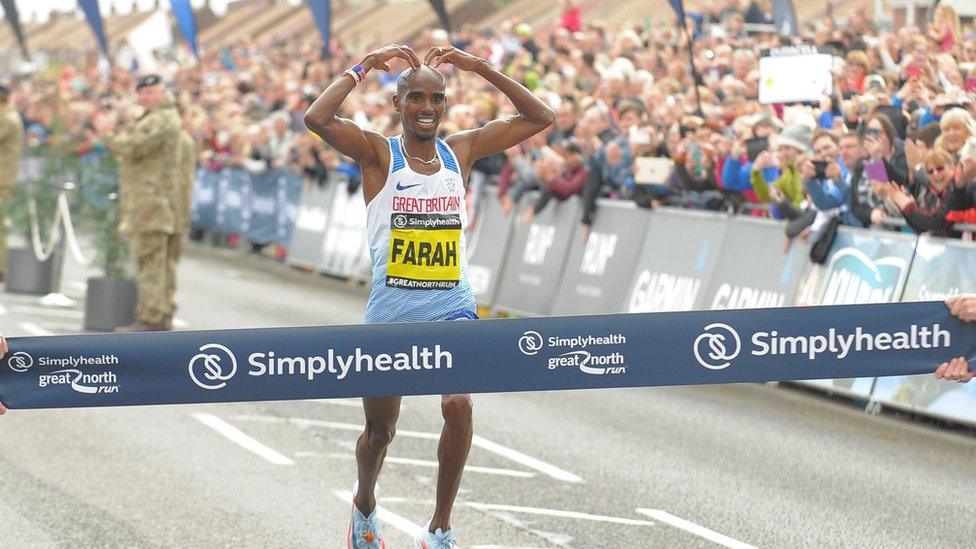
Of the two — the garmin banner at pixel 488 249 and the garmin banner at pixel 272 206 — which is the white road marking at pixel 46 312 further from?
the garmin banner at pixel 272 206

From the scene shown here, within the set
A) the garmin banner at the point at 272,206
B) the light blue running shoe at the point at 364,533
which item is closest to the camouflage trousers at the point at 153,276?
the garmin banner at the point at 272,206

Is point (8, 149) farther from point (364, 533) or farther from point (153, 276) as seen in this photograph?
point (364, 533)

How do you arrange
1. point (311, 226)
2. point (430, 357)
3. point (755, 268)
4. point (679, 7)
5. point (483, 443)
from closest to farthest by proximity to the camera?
point (430, 357)
point (483, 443)
point (755, 268)
point (679, 7)
point (311, 226)

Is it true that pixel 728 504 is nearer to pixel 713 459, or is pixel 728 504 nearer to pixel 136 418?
pixel 713 459

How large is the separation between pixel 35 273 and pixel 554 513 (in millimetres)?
12225

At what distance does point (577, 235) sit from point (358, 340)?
10691 millimetres

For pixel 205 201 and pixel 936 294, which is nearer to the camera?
pixel 936 294

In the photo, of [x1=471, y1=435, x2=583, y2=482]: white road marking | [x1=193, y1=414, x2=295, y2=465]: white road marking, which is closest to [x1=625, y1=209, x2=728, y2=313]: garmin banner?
[x1=471, y1=435, x2=583, y2=482]: white road marking

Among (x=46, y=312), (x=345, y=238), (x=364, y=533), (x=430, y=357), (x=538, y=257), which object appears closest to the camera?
(x=430, y=357)

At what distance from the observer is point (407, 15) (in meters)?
55.2

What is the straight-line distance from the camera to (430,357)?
21.8 ft

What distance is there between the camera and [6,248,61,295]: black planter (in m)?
19.6

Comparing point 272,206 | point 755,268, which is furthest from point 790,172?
point 272,206

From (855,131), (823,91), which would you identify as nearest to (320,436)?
(855,131)
